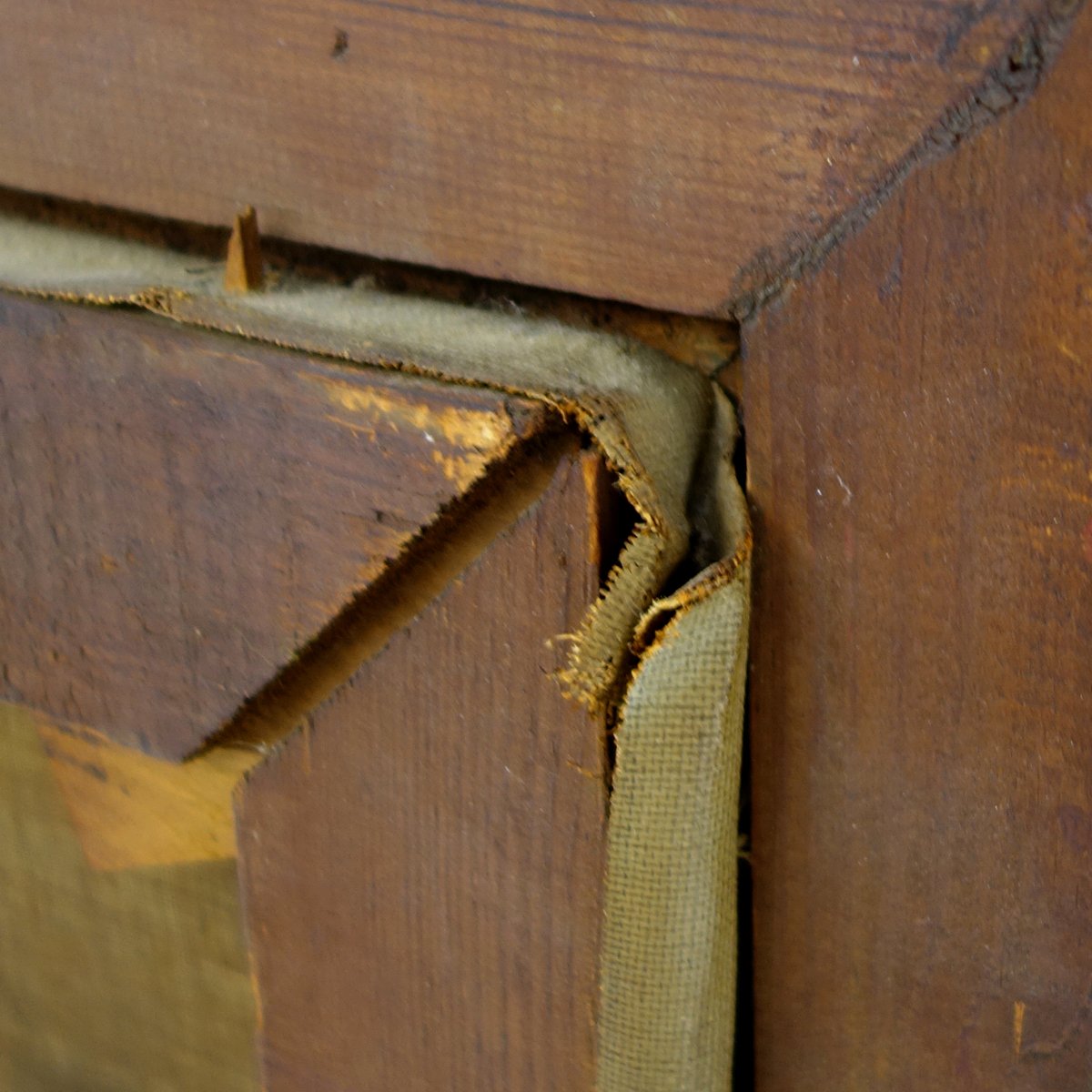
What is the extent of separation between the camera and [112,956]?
31.8 inches

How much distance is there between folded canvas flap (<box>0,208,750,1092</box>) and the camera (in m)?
0.48

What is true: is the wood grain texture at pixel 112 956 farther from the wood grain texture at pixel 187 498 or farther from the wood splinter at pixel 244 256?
the wood splinter at pixel 244 256

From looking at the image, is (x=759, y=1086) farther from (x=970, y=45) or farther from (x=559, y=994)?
(x=970, y=45)

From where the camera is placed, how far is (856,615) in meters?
0.49

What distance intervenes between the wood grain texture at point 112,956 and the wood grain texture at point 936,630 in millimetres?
344

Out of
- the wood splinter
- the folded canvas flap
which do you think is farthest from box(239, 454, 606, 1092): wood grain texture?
the wood splinter

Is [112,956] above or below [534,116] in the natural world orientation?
below

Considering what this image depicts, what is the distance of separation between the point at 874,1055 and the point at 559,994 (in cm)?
14

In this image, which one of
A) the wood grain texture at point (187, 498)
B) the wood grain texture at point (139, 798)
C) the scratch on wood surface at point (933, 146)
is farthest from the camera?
the wood grain texture at point (139, 798)

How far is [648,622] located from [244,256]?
247mm

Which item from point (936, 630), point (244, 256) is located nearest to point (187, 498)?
point (244, 256)

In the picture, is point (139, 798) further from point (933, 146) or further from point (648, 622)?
point (933, 146)

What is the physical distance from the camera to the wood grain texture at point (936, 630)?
42cm

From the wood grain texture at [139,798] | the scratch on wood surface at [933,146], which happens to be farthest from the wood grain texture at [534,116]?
the wood grain texture at [139,798]
